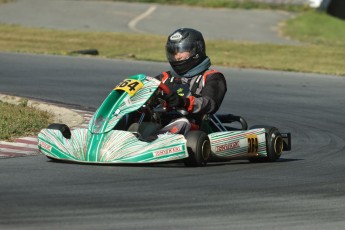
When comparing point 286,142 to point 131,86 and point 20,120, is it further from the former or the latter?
point 20,120

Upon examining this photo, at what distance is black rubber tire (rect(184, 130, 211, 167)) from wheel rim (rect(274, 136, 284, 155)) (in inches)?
39.1

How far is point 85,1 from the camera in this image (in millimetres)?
38719

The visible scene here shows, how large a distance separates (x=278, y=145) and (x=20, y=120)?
119 inches

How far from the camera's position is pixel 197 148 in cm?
905

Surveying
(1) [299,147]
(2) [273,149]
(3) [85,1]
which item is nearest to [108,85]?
(1) [299,147]

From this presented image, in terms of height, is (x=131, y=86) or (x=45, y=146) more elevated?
(x=131, y=86)

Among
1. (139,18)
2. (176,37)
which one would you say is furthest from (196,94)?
(139,18)

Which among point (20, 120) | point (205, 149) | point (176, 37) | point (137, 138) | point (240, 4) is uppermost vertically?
point (176, 37)

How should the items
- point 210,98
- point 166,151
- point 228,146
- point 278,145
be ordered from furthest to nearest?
1. point 278,145
2. point 210,98
3. point 228,146
4. point 166,151

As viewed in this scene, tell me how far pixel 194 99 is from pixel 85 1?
2951 centimetres

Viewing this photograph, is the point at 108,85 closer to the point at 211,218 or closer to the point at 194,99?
the point at 194,99

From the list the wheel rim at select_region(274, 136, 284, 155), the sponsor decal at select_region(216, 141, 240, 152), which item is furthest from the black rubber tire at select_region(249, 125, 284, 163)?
the sponsor decal at select_region(216, 141, 240, 152)

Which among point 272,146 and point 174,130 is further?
point 272,146

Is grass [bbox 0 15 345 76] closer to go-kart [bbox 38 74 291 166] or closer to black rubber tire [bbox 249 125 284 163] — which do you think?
black rubber tire [bbox 249 125 284 163]
